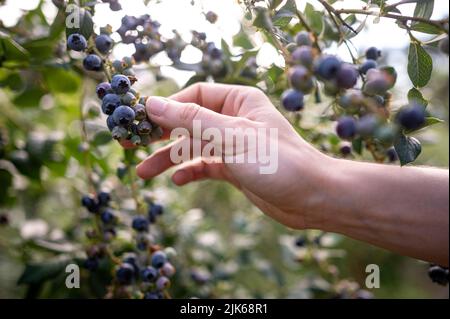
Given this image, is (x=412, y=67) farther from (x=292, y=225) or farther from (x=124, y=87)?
(x=124, y=87)

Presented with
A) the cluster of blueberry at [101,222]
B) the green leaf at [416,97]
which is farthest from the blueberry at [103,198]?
the green leaf at [416,97]

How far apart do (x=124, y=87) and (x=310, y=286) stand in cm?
136

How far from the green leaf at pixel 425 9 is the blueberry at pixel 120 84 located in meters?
0.64

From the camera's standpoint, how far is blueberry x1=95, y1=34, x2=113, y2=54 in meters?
1.06

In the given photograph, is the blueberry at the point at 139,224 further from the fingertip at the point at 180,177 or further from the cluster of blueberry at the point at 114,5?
the cluster of blueberry at the point at 114,5

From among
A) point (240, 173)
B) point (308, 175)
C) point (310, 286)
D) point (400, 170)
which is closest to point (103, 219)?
point (240, 173)

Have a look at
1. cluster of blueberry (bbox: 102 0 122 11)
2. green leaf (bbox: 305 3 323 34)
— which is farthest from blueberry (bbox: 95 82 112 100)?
green leaf (bbox: 305 3 323 34)

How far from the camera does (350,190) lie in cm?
99

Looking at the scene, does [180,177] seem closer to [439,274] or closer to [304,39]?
[304,39]

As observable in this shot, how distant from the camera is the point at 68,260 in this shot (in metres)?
1.58

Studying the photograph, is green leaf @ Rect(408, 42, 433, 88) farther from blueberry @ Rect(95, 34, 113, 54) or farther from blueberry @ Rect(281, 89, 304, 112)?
blueberry @ Rect(95, 34, 113, 54)

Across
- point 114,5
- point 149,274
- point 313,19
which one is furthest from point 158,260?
point 313,19

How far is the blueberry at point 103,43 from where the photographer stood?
3.48 feet
